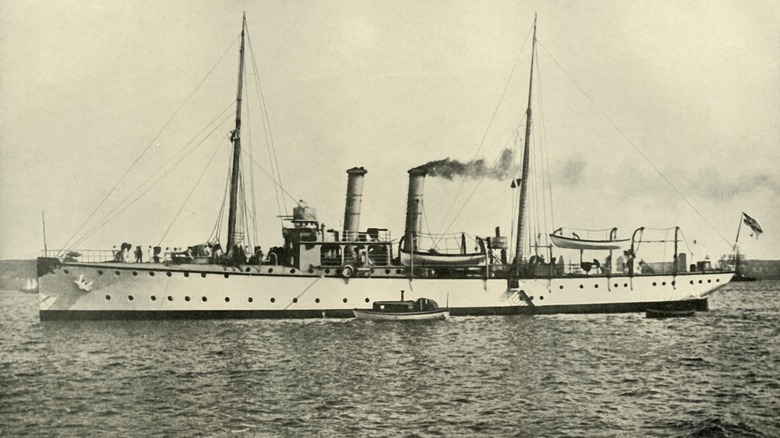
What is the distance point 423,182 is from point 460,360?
51.3ft

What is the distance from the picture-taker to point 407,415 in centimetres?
1602

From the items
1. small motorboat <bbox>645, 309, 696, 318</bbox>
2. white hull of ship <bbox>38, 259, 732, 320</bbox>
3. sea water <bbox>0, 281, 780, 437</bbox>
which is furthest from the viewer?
small motorboat <bbox>645, 309, 696, 318</bbox>

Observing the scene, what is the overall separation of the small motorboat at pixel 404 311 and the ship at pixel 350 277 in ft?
4.98

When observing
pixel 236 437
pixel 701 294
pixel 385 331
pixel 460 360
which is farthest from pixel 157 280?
pixel 701 294

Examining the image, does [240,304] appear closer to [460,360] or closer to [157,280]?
[157,280]

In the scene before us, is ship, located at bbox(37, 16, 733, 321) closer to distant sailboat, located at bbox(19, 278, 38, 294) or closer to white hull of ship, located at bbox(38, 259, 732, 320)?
white hull of ship, located at bbox(38, 259, 732, 320)

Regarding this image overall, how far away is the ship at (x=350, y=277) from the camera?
3183 cm

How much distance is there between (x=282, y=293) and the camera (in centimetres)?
3356

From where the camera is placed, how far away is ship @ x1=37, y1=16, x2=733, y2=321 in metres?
31.8

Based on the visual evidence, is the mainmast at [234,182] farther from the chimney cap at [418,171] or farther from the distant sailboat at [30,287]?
the distant sailboat at [30,287]

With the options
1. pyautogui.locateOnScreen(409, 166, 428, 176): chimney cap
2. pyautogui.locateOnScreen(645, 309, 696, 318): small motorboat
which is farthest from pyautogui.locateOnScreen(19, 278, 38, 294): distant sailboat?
pyautogui.locateOnScreen(645, 309, 696, 318): small motorboat

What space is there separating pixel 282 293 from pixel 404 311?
561 cm

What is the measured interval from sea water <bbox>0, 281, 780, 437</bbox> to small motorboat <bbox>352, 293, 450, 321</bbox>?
1536 millimetres

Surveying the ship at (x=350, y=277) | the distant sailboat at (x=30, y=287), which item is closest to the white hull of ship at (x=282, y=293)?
the ship at (x=350, y=277)
